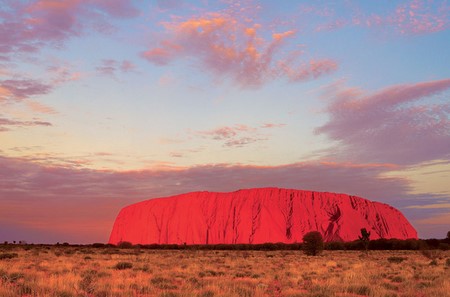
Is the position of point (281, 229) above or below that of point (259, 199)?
below

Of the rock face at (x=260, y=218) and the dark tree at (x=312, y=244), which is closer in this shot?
the dark tree at (x=312, y=244)

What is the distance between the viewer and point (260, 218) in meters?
134

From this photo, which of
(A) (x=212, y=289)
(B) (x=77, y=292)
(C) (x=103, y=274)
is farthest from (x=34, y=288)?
(C) (x=103, y=274)

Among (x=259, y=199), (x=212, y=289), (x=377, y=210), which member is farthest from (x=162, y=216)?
(x=212, y=289)

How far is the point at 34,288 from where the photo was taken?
1241cm

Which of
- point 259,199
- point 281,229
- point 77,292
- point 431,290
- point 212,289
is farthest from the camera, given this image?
point 259,199

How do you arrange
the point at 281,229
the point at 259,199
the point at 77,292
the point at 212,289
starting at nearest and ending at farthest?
the point at 77,292, the point at 212,289, the point at 281,229, the point at 259,199

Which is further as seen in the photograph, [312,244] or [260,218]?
[260,218]

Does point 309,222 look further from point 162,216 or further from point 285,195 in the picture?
point 162,216

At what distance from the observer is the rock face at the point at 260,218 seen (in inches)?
5231

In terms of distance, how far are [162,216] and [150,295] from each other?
141381 mm

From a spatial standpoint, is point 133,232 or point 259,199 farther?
point 133,232

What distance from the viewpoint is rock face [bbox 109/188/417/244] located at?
13288cm

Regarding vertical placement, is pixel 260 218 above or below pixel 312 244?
above
